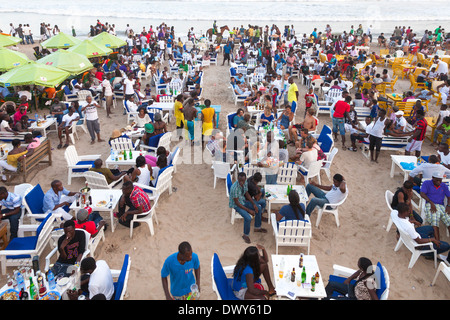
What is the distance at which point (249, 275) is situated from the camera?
4383 mm

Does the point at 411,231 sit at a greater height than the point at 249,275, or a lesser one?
lesser

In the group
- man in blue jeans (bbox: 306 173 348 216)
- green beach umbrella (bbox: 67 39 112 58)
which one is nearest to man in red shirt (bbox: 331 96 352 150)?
man in blue jeans (bbox: 306 173 348 216)

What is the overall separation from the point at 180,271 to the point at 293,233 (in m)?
2.32

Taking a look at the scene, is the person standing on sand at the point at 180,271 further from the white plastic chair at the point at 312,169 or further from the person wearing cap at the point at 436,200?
the person wearing cap at the point at 436,200

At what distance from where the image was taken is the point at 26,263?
567cm

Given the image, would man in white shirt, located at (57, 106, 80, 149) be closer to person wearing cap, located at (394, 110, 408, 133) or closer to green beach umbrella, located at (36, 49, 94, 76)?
green beach umbrella, located at (36, 49, 94, 76)

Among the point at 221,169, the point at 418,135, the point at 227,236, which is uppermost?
the point at 418,135

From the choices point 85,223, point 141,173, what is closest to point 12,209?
point 85,223

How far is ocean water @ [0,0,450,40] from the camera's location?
139 ft

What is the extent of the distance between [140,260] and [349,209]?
15.1 feet

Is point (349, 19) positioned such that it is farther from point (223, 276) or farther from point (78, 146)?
point (223, 276)

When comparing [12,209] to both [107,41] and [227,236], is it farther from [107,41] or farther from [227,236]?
[107,41]

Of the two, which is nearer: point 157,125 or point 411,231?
point 411,231

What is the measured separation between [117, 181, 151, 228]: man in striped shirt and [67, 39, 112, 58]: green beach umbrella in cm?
1113
